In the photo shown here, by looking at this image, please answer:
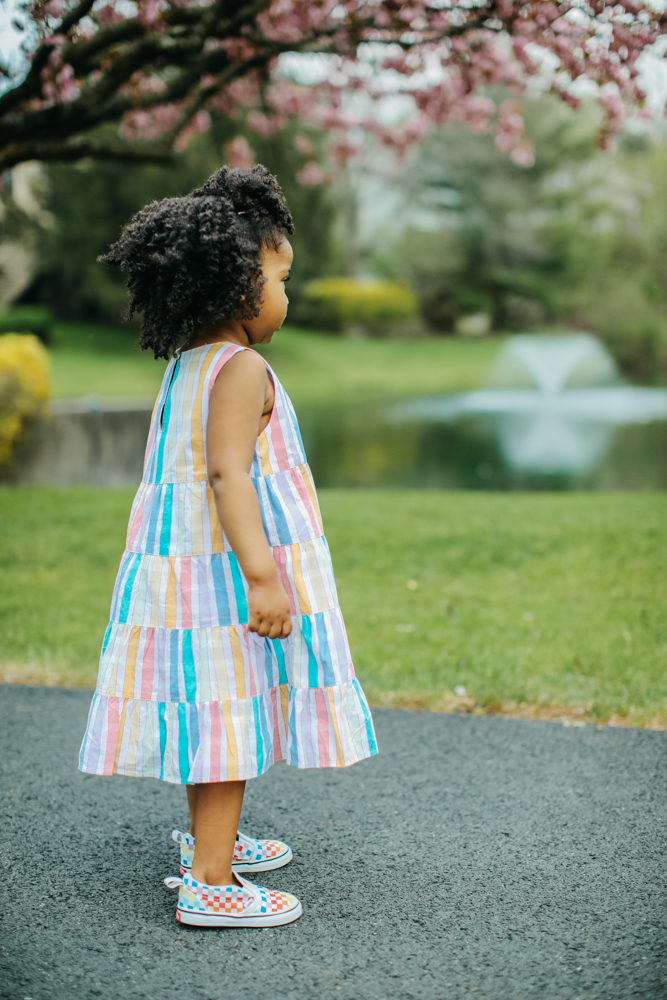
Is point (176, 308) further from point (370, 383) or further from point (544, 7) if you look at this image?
point (370, 383)

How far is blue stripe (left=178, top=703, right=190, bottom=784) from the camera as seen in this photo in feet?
6.38

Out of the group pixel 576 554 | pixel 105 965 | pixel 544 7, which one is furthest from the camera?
pixel 576 554

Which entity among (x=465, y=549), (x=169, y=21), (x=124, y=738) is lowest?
(x=465, y=549)

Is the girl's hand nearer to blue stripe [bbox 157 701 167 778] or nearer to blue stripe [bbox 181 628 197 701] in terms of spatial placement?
blue stripe [bbox 181 628 197 701]

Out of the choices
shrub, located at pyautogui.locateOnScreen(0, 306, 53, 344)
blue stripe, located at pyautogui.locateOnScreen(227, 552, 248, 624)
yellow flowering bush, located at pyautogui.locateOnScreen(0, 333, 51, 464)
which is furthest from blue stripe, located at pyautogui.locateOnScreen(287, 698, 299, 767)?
shrub, located at pyautogui.locateOnScreen(0, 306, 53, 344)

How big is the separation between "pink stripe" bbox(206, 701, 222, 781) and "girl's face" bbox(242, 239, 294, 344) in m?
0.79

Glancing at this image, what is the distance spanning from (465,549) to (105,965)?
4.00 metres

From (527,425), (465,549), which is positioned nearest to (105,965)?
(465,549)

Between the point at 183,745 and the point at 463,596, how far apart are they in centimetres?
300

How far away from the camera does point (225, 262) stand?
Result: 195 centimetres

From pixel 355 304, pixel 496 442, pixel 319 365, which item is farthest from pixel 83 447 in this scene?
pixel 355 304

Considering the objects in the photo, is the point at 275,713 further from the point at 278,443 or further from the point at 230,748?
the point at 278,443

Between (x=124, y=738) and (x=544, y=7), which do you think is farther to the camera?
(x=544, y=7)

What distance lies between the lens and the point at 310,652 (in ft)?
6.52
